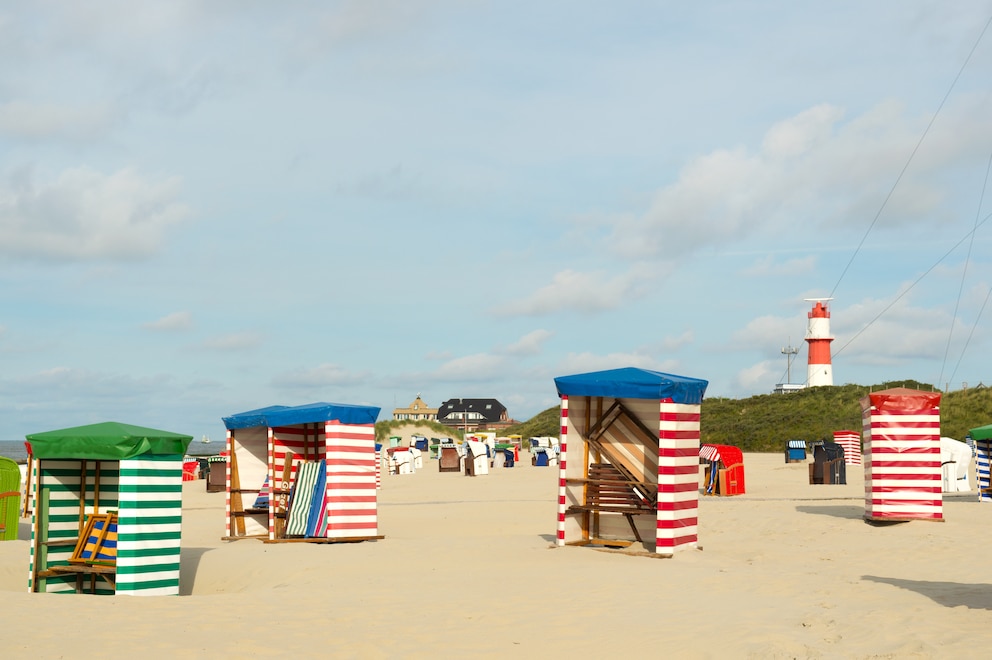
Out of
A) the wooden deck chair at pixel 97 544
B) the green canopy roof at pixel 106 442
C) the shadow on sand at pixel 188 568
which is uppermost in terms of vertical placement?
the green canopy roof at pixel 106 442

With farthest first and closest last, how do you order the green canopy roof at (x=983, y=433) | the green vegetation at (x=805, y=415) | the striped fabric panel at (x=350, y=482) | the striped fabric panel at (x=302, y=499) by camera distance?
the green vegetation at (x=805, y=415) < the green canopy roof at (x=983, y=433) < the striped fabric panel at (x=302, y=499) < the striped fabric panel at (x=350, y=482)

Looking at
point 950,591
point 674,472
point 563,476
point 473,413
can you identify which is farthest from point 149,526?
point 473,413

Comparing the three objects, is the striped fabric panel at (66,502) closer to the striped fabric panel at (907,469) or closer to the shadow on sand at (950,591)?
the shadow on sand at (950,591)

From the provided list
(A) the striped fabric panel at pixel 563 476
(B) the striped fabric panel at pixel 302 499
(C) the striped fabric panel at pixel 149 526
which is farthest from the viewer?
(B) the striped fabric panel at pixel 302 499

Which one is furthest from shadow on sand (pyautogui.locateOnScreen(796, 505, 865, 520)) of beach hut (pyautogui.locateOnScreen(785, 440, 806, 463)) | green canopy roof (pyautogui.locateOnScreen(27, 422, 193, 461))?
beach hut (pyautogui.locateOnScreen(785, 440, 806, 463))

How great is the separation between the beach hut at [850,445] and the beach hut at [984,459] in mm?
19327

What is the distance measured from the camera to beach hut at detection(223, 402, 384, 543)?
16094 millimetres

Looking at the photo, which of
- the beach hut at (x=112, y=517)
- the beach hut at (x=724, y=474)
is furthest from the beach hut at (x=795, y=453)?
the beach hut at (x=112, y=517)

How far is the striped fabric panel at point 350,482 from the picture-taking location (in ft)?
52.6

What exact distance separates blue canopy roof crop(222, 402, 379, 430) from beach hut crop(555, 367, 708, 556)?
3.40 metres

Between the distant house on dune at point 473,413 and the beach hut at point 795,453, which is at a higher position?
the distant house on dune at point 473,413

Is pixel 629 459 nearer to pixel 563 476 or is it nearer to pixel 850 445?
pixel 563 476

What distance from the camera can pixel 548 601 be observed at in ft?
33.2

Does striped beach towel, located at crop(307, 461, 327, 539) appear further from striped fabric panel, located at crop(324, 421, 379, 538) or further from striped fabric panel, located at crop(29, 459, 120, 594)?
striped fabric panel, located at crop(29, 459, 120, 594)
